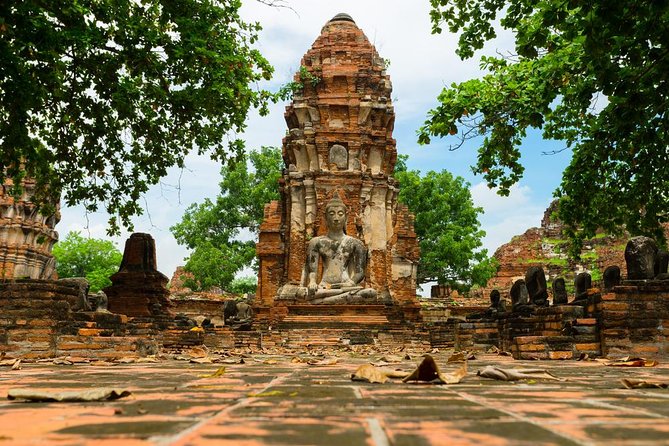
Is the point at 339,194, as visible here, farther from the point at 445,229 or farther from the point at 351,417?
the point at 351,417

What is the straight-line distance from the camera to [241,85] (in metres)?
8.36

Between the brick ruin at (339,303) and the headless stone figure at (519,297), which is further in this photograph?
the headless stone figure at (519,297)

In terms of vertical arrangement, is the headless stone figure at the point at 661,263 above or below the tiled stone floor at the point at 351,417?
above

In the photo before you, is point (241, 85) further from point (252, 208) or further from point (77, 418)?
point (252, 208)

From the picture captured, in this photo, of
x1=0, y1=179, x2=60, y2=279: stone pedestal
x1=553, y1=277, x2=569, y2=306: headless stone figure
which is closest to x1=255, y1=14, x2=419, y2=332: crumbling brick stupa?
x1=553, y1=277, x2=569, y2=306: headless stone figure

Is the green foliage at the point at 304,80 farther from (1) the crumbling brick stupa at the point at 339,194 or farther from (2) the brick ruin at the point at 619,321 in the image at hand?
(2) the brick ruin at the point at 619,321

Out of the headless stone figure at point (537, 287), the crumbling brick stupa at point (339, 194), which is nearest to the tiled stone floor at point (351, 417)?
the headless stone figure at point (537, 287)

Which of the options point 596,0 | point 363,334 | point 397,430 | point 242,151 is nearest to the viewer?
point 397,430

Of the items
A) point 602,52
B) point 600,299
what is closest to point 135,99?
point 602,52

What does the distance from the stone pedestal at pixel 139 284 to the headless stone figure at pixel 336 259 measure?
3414 mm

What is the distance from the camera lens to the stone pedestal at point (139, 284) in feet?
42.0

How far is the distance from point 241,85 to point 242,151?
1584 mm

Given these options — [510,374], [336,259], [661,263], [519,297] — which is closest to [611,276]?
[661,263]

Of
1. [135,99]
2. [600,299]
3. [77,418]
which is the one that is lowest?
[77,418]
